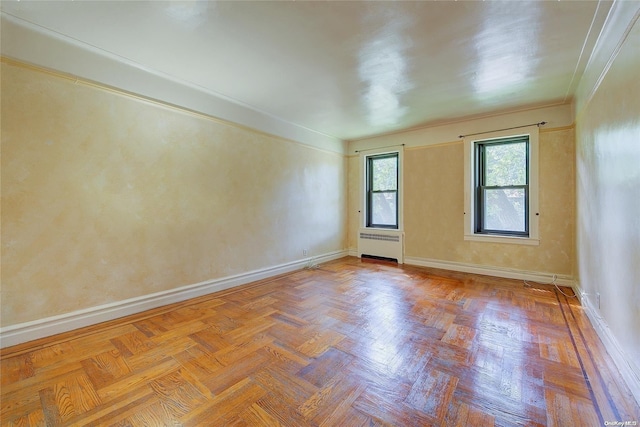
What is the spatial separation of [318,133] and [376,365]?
4.15 meters

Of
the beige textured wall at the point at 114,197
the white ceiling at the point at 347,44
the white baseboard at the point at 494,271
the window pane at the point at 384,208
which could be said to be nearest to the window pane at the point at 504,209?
the white baseboard at the point at 494,271

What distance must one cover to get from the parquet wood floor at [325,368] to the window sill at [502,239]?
1.01 meters

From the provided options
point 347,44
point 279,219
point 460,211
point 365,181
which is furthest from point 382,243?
point 347,44

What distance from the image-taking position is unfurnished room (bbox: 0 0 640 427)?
158 centimetres

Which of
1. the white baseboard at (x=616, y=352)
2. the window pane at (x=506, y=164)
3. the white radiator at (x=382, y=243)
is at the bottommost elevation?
the white baseboard at (x=616, y=352)

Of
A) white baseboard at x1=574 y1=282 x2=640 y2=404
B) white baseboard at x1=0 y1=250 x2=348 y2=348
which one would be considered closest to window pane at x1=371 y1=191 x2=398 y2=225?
white baseboard at x1=0 y1=250 x2=348 y2=348

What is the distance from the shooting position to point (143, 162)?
2750mm

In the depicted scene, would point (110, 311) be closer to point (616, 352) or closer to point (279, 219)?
point (279, 219)

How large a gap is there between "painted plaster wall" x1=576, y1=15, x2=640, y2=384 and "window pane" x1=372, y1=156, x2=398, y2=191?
113 inches

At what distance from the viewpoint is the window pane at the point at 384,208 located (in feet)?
17.4

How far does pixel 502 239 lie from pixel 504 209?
1.61 ft

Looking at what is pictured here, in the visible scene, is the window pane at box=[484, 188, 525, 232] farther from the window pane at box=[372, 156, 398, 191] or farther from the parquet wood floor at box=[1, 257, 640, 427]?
the window pane at box=[372, 156, 398, 191]

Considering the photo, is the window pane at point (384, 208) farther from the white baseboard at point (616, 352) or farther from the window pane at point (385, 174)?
the white baseboard at point (616, 352)

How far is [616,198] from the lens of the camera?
1854 millimetres
